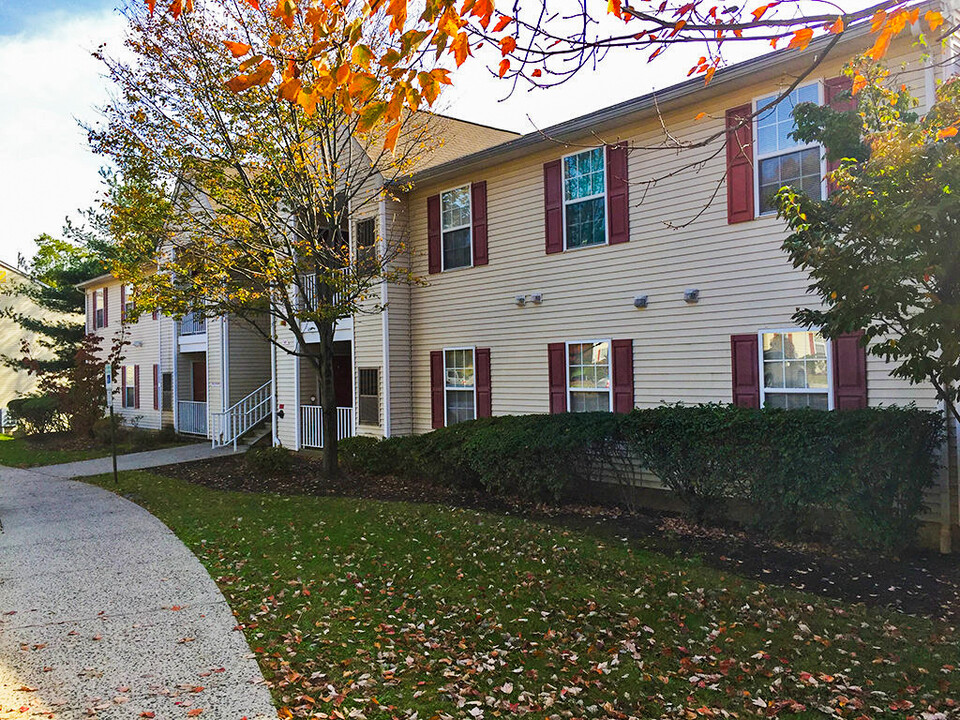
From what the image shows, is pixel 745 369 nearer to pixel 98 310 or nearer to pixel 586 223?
pixel 586 223

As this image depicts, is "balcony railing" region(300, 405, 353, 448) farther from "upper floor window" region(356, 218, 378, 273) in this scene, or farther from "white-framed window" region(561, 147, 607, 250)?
"white-framed window" region(561, 147, 607, 250)

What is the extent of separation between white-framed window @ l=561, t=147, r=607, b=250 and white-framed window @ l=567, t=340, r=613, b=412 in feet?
5.72

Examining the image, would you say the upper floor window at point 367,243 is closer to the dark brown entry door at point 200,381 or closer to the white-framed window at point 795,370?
the white-framed window at point 795,370

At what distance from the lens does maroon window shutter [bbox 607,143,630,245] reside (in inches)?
423

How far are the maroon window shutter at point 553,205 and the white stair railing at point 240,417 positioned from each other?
11.3 meters

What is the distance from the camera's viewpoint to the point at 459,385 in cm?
1376

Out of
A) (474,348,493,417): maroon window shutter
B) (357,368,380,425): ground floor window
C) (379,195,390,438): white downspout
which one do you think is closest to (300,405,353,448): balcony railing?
(357,368,380,425): ground floor window

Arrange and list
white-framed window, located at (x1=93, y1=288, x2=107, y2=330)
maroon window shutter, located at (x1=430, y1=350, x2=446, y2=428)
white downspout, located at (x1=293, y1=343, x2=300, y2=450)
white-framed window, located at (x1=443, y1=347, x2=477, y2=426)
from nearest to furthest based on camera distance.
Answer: white-framed window, located at (x1=443, y1=347, x2=477, y2=426)
maroon window shutter, located at (x1=430, y1=350, x2=446, y2=428)
white downspout, located at (x1=293, y1=343, x2=300, y2=450)
white-framed window, located at (x1=93, y1=288, x2=107, y2=330)

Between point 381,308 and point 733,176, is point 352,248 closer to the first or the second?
point 381,308

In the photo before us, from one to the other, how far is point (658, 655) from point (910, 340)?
11.1ft

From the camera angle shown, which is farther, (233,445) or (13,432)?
(13,432)

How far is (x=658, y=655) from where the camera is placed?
4801 mm

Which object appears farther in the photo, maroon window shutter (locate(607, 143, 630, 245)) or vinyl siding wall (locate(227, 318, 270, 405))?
vinyl siding wall (locate(227, 318, 270, 405))

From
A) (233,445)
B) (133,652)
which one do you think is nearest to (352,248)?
(233,445)
